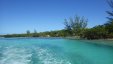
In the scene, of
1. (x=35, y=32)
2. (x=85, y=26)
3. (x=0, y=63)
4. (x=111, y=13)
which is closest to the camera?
(x=0, y=63)

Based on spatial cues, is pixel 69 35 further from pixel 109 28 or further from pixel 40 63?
pixel 40 63

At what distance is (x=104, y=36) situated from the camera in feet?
173

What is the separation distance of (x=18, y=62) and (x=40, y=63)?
1241 mm

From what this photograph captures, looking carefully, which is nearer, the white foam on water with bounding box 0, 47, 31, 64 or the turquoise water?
the white foam on water with bounding box 0, 47, 31, 64

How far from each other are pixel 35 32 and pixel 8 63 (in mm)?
78626

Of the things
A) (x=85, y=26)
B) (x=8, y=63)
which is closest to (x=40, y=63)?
(x=8, y=63)

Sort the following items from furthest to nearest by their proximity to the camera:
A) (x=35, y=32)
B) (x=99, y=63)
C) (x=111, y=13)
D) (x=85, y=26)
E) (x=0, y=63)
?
(x=35, y=32)
(x=85, y=26)
(x=111, y=13)
(x=99, y=63)
(x=0, y=63)

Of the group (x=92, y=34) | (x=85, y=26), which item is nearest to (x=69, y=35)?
(x=85, y=26)

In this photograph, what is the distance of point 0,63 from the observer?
1265cm

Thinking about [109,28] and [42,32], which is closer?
[109,28]

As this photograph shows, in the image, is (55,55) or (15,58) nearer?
(15,58)

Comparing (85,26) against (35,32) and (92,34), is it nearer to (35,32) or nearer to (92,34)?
(92,34)

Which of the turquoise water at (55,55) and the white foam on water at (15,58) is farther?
the turquoise water at (55,55)

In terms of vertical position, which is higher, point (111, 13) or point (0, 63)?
point (111, 13)
